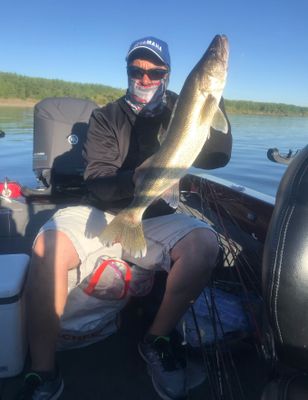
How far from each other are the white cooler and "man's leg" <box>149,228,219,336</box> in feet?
2.78

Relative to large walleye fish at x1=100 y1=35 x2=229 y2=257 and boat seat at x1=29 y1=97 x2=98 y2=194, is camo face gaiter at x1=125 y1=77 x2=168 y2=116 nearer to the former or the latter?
large walleye fish at x1=100 y1=35 x2=229 y2=257

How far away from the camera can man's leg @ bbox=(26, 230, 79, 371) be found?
6.88 ft

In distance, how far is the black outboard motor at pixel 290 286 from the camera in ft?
5.29

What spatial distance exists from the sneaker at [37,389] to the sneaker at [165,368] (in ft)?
2.00

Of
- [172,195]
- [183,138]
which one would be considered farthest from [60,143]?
[183,138]

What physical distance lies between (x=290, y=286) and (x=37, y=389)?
1532mm

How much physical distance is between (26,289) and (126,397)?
931 millimetres

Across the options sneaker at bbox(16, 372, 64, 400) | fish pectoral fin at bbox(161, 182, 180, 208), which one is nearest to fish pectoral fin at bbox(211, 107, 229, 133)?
fish pectoral fin at bbox(161, 182, 180, 208)

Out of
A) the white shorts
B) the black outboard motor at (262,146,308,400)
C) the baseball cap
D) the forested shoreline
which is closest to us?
the black outboard motor at (262,146,308,400)

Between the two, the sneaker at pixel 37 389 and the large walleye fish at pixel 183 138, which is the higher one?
the large walleye fish at pixel 183 138

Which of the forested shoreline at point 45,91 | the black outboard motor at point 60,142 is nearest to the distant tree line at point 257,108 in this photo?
the forested shoreline at point 45,91

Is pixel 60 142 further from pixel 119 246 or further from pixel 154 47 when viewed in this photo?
pixel 119 246

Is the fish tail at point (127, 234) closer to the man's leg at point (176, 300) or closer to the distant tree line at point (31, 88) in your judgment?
the man's leg at point (176, 300)

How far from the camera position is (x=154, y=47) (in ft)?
9.16
